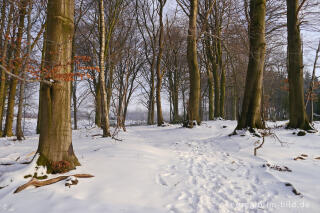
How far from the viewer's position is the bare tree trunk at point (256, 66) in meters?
6.80

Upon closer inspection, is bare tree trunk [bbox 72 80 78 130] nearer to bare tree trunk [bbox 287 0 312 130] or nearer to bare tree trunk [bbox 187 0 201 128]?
bare tree trunk [bbox 187 0 201 128]

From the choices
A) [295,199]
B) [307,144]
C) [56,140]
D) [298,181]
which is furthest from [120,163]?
[307,144]

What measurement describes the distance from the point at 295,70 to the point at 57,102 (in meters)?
9.64

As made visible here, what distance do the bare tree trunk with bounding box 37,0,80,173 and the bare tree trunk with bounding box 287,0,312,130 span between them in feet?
29.3

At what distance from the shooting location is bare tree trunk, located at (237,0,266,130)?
6797 mm

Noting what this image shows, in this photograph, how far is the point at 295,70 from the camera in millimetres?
7871

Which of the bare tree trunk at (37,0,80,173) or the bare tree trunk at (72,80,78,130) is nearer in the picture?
the bare tree trunk at (37,0,80,173)

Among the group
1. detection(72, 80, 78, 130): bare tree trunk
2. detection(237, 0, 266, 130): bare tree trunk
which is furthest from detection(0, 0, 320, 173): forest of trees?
detection(72, 80, 78, 130): bare tree trunk

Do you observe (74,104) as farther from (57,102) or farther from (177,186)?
(177,186)

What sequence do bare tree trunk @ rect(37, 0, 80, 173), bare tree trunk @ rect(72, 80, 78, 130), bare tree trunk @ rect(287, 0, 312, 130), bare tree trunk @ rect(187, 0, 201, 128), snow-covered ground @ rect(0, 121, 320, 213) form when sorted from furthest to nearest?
bare tree trunk @ rect(72, 80, 78, 130) < bare tree trunk @ rect(187, 0, 201, 128) < bare tree trunk @ rect(287, 0, 312, 130) < bare tree trunk @ rect(37, 0, 80, 173) < snow-covered ground @ rect(0, 121, 320, 213)

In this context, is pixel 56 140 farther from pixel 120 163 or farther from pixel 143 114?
pixel 143 114

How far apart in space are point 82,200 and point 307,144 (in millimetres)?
6766

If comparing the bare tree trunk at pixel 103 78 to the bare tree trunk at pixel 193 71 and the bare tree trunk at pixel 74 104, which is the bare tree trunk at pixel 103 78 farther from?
the bare tree trunk at pixel 74 104

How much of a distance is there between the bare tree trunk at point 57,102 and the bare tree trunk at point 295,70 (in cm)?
893
